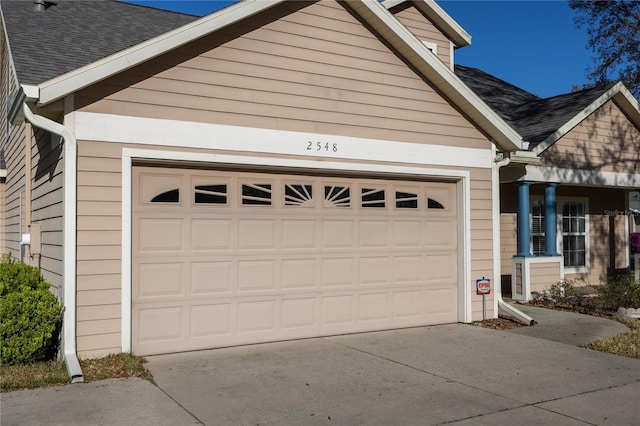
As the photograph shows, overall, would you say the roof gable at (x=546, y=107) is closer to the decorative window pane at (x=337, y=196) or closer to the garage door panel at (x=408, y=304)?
the garage door panel at (x=408, y=304)

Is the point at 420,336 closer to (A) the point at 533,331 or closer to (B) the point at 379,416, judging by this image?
(A) the point at 533,331

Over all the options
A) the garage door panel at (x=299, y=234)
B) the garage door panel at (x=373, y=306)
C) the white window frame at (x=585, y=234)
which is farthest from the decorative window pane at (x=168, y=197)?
the white window frame at (x=585, y=234)

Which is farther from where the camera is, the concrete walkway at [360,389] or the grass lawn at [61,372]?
the grass lawn at [61,372]

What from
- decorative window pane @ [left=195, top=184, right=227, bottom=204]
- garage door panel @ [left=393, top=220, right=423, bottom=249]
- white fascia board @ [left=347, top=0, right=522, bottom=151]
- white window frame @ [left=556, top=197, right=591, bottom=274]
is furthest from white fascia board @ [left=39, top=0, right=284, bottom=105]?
white window frame @ [left=556, top=197, right=591, bottom=274]

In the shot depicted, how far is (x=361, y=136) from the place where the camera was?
8.88 metres

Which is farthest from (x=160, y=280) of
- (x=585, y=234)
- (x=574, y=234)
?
(x=585, y=234)

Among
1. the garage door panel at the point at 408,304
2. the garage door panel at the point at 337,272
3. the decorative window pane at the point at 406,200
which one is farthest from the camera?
the decorative window pane at the point at 406,200

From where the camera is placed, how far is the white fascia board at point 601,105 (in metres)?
12.5

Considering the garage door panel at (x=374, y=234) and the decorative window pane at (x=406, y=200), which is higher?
the decorative window pane at (x=406, y=200)

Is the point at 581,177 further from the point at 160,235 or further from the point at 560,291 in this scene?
the point at 160,235

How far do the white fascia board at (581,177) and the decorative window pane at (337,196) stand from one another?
5.10 metres

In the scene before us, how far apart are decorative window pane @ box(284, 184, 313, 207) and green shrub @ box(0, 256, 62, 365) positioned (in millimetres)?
3261

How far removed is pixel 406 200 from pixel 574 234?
754 cm

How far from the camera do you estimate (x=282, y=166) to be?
8.22 m
